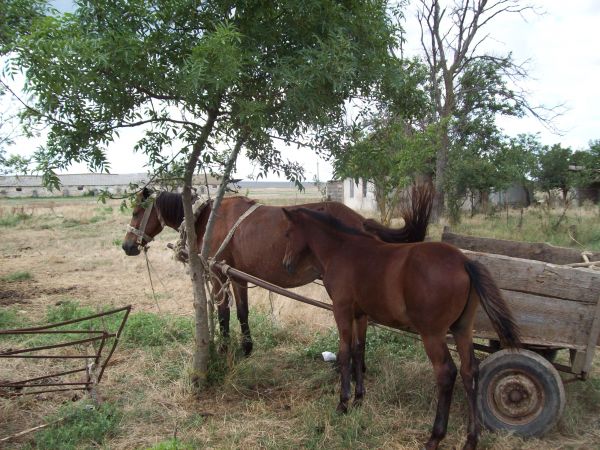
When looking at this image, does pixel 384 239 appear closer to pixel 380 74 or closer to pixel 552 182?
pixel 380 74

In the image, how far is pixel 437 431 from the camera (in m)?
3.31

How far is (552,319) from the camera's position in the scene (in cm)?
348

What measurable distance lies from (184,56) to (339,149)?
1.57 m

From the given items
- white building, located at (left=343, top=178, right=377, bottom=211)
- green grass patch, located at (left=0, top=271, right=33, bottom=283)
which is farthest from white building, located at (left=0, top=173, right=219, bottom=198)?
white building, located at (left=343, top=178, right=377, bottom=211)

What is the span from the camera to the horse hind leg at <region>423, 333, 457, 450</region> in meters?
3.26

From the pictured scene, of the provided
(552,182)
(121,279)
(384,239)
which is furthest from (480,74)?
(384,239)

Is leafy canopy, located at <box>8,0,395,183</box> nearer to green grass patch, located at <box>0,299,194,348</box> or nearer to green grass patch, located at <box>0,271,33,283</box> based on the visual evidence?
green grass patch, located at <box>0,299,194,348</box>

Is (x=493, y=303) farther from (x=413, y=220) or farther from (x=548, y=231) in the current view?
(x=548, y=231)

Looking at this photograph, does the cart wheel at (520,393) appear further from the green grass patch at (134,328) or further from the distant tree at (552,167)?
the distant tree at (552,167)

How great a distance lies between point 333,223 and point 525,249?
229 cm

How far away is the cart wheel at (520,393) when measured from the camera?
3403 millimetres

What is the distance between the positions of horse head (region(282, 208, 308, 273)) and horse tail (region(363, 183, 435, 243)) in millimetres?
641

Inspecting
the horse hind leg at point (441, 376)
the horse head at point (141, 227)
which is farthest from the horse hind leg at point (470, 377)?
the horse head at point (141, 227)

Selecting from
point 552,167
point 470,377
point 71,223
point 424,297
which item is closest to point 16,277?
point 424,297
